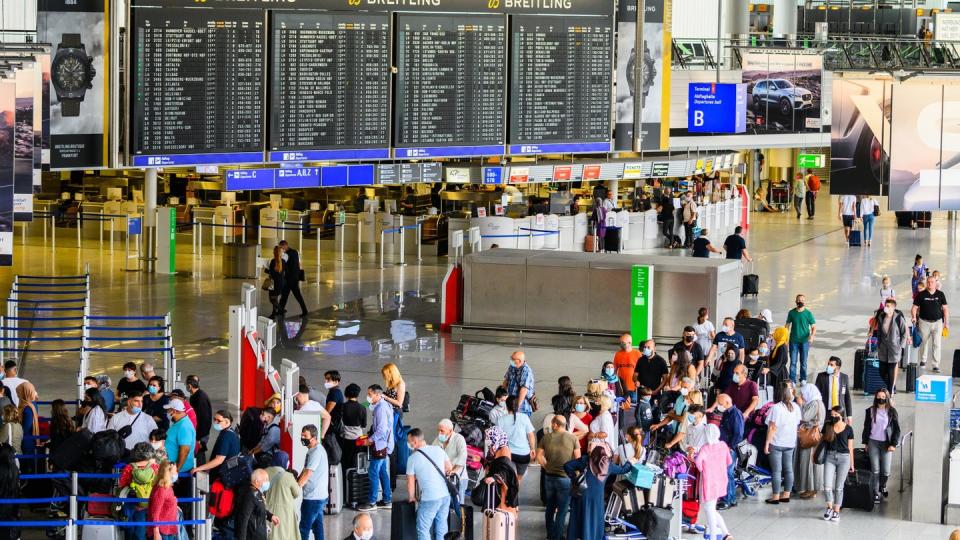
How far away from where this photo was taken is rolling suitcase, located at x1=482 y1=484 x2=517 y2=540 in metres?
12.2

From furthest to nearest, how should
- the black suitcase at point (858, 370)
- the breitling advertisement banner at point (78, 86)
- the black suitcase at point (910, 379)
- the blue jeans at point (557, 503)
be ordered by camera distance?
the breitling advertisement banner at point (78, 86)
the black suitcase at point (910, 379)
the black suitcase at point (858, 370)
the blue jeans at point (557, 503)

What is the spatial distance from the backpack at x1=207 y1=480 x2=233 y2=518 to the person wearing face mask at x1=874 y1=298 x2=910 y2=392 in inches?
387

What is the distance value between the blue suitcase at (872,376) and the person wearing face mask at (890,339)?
58mm

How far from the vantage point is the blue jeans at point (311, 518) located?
12.3 meters

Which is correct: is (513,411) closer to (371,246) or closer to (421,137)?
(421,137)

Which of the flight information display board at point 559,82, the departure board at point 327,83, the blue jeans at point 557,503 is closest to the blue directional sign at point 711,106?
the flight information display board at point 559,82

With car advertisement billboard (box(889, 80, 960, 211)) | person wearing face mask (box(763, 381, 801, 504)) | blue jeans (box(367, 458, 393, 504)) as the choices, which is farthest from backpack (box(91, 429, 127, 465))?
car advertisement billboard (box(889, 80, 960, 211))

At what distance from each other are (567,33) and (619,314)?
6528 mm

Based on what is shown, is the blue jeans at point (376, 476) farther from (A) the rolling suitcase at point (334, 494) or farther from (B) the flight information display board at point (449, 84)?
(B) the flight information display board at point (449, 84)

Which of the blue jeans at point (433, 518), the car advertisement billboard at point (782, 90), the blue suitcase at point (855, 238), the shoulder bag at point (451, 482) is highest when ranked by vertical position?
the car advertisement billboard at point (782, 90)

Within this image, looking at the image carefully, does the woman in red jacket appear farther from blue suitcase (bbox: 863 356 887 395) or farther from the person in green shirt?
blue suitcase (bbox: 863 356 887 395)

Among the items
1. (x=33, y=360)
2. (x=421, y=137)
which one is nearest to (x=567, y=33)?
(x=421, y=137)

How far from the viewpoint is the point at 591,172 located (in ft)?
109

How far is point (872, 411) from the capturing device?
14500mm
